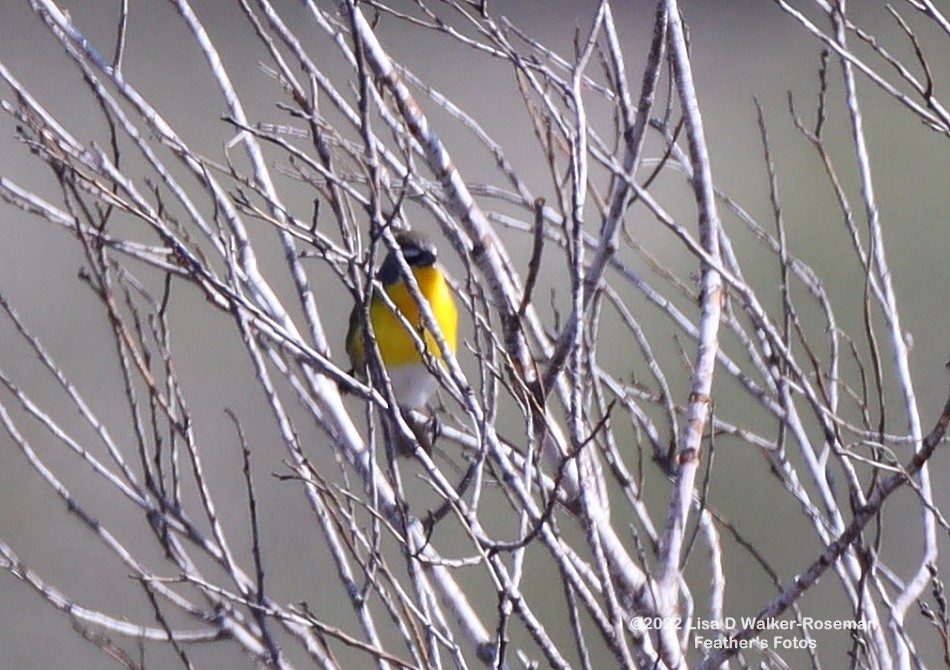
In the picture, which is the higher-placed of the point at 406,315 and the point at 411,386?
the point at 406,315

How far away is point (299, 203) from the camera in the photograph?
1183 centimetres

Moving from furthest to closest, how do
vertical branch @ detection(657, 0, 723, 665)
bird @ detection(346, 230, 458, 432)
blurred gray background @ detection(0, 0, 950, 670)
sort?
blurred gray background @ detection(0, 0, 950, 670) < bird @ detection(346, 230, 458, 432) < vertical branch @ detection(657, 0, 723, 665)

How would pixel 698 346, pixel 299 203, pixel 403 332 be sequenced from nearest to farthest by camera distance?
1. pixel 698 346
2. pixel 403 332
3. pixel 299 203

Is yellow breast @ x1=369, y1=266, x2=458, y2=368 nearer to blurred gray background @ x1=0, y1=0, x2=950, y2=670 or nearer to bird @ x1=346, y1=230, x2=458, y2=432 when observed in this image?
bird @ x1=346, y1=230, x2=458, y2=432

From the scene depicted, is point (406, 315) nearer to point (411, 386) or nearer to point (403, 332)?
point (403, 332)

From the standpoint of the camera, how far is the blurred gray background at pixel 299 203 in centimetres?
1102

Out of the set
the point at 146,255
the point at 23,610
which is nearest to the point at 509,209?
the point at 23,610

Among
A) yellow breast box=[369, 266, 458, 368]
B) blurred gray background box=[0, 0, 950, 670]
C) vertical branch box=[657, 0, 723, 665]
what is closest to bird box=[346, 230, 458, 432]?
yellow breast box=[369, 266, 458, 368]

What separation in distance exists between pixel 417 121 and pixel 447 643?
0.95 metres

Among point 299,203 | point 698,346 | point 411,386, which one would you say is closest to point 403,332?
point 411,386

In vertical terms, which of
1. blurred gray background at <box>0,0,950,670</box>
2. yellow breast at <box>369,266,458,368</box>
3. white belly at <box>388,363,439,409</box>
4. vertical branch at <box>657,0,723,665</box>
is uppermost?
blurred gray background at <box>0,0,950,670</box>

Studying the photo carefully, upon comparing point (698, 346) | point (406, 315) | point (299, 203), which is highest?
point (299, 203)

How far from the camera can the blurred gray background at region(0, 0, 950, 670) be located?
36.1ft

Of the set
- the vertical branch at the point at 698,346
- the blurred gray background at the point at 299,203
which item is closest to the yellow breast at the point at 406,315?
the vertical branch at the point at 698,346
